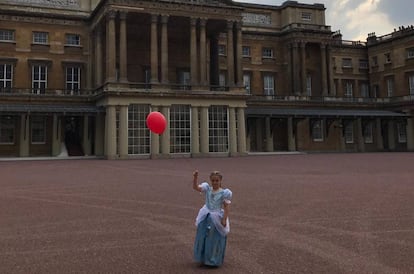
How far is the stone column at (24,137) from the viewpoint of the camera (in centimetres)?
4103

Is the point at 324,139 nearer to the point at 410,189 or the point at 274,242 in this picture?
the point at 410,189

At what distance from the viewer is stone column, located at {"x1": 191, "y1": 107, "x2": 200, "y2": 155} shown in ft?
128

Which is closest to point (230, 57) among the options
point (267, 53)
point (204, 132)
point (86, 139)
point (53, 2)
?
point (204, 132)

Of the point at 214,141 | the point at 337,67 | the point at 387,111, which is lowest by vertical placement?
the point at 214,141

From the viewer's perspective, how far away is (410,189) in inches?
552

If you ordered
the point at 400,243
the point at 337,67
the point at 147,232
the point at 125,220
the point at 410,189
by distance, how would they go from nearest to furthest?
the point at 400,243, the point at 147,232, the point at 125,220, the point at 410,189, the point at 337,67

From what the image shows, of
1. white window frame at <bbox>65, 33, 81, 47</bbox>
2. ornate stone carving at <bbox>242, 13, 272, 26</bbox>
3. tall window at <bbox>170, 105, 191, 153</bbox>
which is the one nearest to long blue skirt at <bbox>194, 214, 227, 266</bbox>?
tall window at <bbox>170, 105, 191, 153</bbox>

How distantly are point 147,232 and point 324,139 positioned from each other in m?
47.8

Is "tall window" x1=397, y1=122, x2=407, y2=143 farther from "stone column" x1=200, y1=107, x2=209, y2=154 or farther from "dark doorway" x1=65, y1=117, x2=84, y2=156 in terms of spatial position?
"dark doorway" x1=65, y1=117, x2=84, y2=156

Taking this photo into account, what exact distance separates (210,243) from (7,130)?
40.4m

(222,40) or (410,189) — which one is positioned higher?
(222,40)

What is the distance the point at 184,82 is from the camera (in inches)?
1906

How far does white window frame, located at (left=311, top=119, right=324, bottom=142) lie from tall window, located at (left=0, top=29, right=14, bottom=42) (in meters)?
36.4

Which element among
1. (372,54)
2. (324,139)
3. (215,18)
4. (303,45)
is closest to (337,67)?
(372,54)
